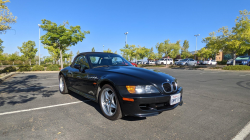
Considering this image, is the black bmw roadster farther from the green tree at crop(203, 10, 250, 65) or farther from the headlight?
the green tree at crop(203, 10, 250, 65)

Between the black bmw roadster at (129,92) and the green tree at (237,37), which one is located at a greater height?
the green tree at (237,37)

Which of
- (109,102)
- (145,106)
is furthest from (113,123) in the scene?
(145,106)

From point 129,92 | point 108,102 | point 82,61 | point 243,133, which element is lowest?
point 243,133

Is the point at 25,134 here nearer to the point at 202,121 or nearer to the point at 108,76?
the point at 108,76

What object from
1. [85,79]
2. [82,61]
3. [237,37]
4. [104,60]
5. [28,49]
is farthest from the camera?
[28,49]

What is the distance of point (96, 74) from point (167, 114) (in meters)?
1.87

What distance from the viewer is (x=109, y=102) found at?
316 centimetres

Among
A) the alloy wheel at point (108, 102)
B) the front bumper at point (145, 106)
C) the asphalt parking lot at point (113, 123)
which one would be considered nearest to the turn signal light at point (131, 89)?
the front bumper at point (145, 106)

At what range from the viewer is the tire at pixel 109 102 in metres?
2.87

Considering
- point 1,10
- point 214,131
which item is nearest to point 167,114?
point 214,131

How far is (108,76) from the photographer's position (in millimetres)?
3113

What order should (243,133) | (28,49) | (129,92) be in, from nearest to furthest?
(243,133) → (129,92) → (28,49)

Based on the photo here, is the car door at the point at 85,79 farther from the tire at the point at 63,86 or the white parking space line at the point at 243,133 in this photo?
the white parking space line at the point at 243,133

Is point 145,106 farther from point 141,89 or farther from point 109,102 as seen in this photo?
point 109,102
